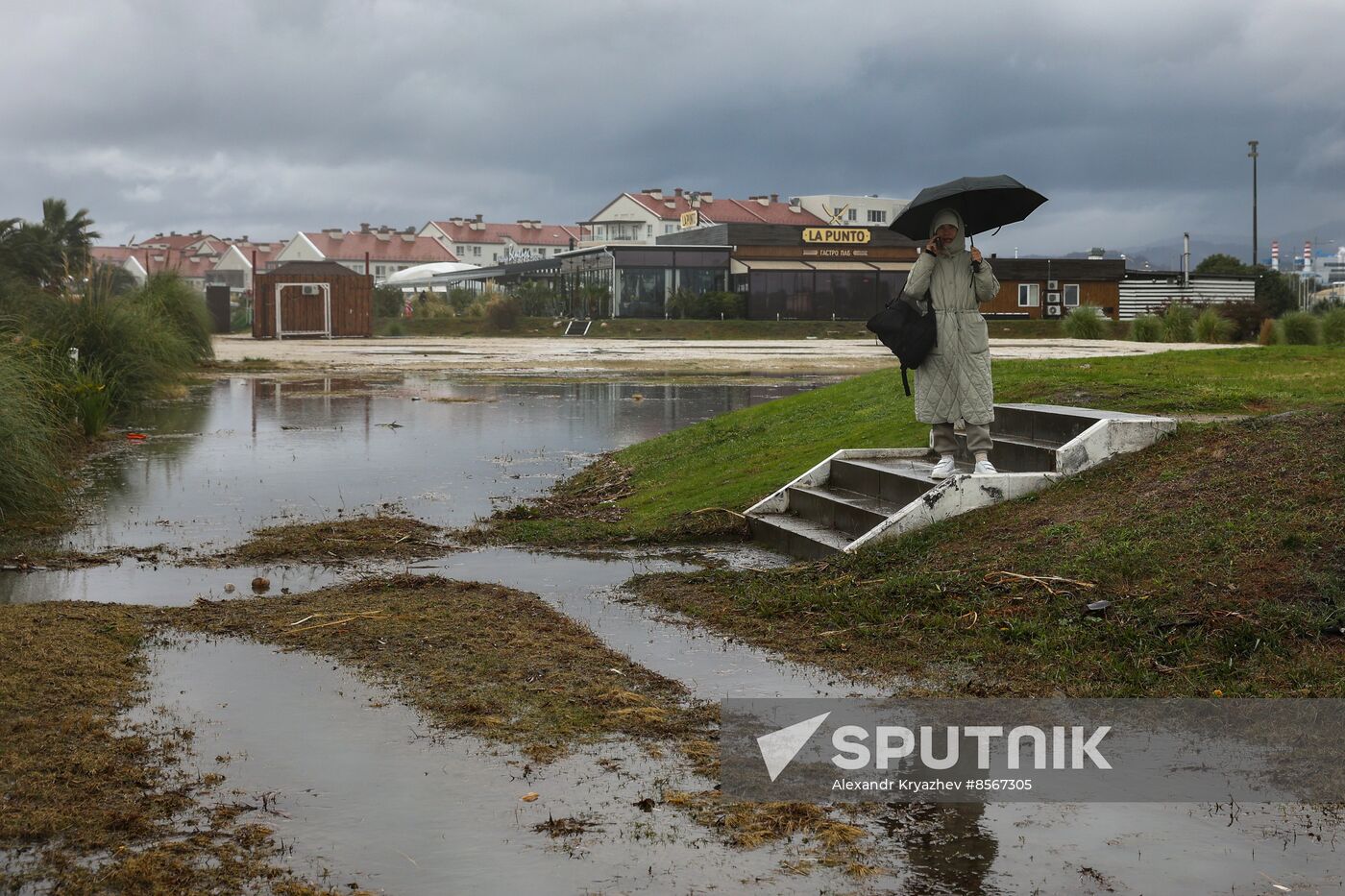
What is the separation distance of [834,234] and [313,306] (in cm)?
2885

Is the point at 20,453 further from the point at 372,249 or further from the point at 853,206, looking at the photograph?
the point at 372,249

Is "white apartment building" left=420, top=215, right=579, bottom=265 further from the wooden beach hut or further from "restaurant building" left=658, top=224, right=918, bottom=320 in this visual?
the wooden beach hut

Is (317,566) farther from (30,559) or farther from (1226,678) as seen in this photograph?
(1226,678)

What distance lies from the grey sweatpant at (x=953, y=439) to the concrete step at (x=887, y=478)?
0.73 ft

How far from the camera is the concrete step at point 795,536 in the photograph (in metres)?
9.20

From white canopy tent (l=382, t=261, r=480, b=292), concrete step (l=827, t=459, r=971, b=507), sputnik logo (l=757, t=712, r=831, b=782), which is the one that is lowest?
sputnik logo (l=757, t=712, r=831, b=782)

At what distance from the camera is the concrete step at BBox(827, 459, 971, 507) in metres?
9.45

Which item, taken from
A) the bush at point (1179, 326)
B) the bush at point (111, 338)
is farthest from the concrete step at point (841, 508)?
the bush at point (1179, 326)

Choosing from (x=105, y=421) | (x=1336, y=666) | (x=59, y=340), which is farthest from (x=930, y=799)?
(x=59, y=340)

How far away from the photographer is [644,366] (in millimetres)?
39531

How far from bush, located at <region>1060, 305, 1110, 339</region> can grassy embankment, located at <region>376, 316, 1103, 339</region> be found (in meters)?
4.88

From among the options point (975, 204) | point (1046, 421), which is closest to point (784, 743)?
point (975, 204)

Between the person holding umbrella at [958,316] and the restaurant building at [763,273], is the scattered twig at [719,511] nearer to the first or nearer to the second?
the person holding umbrella at [958,316]

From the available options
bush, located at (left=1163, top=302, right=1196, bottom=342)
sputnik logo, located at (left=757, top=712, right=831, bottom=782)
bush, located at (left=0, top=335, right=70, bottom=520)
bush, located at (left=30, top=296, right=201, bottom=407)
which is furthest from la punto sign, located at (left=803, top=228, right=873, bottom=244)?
sputnik logo, located at (left=757, top=712, right=831, bottom=782)
